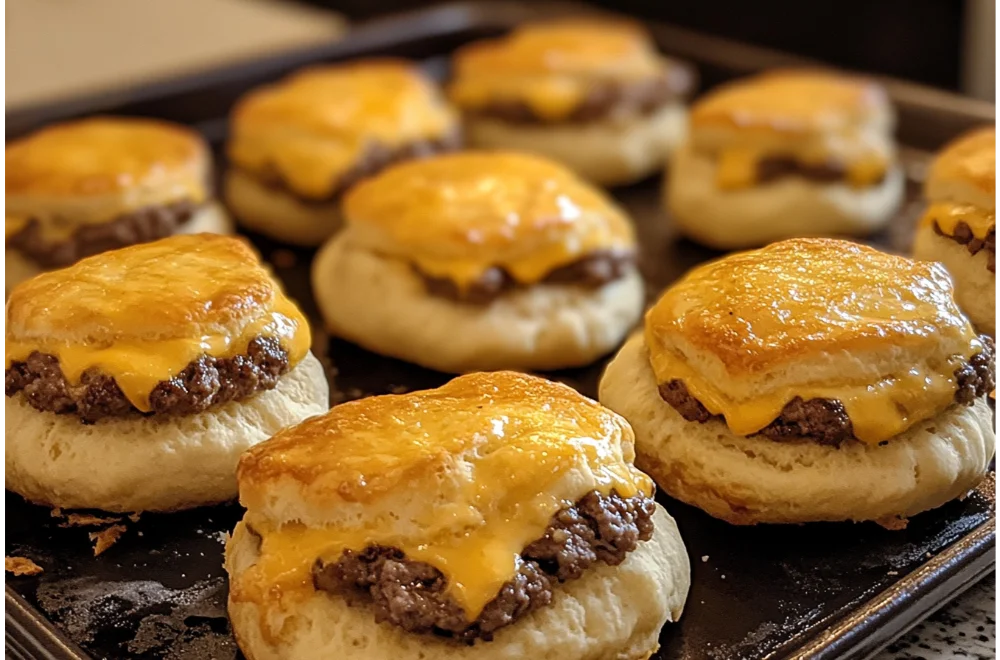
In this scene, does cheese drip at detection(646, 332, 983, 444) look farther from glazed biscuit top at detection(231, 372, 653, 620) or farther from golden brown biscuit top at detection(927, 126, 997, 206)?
golden brown biscuit top at detection(927, 126, 997, 206)

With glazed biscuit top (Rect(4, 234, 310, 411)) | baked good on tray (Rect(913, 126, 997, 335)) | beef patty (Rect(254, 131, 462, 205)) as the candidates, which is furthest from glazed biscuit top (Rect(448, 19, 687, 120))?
glazed biscuit top (Rect(4, 234, 310, 411))

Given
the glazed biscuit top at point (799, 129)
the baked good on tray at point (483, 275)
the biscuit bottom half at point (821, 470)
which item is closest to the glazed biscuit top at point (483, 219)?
the baked good on tray at point (483, 275)

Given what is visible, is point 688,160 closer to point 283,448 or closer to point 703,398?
point 703,398

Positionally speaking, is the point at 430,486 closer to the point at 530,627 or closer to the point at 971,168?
the point at 530,627

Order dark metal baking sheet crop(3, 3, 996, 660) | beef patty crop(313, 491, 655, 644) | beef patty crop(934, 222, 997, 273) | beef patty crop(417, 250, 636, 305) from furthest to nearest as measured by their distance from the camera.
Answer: beef patty crop(417, 250, 636, 305) → beef patty crop(934, 222, 997, 273) → dark metal baking sheet crop(3, 3, 996, 660) → beef patty crop(313, 491, 655, 644)

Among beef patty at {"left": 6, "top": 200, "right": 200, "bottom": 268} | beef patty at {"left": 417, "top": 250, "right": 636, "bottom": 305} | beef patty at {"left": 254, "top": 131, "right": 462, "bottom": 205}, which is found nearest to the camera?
beef patty at {"left": 417, "top": 250, "right": 636, "bottom": 305}

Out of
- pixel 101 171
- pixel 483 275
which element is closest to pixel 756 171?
pixel 483 275
